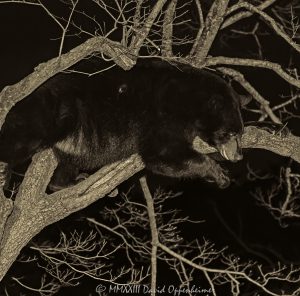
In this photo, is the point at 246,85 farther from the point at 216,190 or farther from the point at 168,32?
the point at 216,190

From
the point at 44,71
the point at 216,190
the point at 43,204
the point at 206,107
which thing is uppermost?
the point at 44,71

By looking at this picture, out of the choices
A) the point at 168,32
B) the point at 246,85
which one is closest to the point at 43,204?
the point at 168,32

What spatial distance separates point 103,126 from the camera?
689 cm

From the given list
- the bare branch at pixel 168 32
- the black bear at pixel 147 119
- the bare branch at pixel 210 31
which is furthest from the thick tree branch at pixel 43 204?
the bare branch at pixel 210 31

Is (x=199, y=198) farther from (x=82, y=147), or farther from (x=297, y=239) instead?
(x=82, y=147)

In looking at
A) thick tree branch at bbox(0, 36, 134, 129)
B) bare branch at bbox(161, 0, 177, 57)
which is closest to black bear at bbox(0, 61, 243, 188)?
bare branch at bbox(161, 0, 177, 57)

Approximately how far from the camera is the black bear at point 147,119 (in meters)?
6.71

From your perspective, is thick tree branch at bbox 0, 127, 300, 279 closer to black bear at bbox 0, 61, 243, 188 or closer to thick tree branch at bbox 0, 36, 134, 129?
black bear at bbox 0, 61, 243, 188

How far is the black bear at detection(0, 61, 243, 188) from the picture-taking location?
6707mm

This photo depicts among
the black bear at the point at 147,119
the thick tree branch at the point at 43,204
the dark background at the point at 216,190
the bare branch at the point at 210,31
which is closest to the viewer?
the thick tree branch at the point at 43,204

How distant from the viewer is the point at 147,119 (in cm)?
698

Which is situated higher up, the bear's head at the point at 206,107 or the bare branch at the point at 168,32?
the bare branch at the point at 168,32

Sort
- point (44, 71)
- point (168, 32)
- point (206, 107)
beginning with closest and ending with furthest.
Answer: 1. point (44, 71)
2. point (206, 107)
3. point (168, 32)

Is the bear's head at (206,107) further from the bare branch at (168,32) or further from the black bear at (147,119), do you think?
the bare branch at (168,32)
